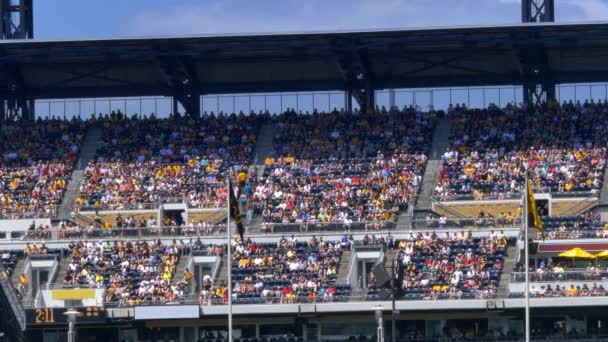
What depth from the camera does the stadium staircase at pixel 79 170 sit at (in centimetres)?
7562

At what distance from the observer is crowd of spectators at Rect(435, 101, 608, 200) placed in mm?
72625

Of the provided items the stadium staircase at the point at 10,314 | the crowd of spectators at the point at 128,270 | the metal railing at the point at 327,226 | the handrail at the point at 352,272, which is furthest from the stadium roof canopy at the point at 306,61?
Result: the stadium staircase at the point at 10,314

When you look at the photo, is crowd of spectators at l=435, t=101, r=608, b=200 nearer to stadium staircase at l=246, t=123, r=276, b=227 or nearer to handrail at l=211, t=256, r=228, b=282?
stadium staircase at l=246, t=123, r=276, b=227

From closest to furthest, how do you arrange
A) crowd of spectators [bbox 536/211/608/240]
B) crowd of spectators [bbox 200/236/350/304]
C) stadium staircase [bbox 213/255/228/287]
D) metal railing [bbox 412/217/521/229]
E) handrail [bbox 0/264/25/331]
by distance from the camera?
handrail [bbox 0/264/25/331] → crowd of spectators [bbox 200/236/350/304] → crowd of spectators [bbox 536/211/608/240] → stadium staircase [bbox 213/255/228/287] → metal railing [bbox 412/217/521/229]

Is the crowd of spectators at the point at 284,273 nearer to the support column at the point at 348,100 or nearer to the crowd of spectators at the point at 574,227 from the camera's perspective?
the crowd of spectators at the point at 574,227

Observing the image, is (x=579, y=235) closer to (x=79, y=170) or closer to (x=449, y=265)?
(x=449, y=265)

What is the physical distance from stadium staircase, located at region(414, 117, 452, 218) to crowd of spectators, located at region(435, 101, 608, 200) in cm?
40

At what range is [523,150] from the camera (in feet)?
247

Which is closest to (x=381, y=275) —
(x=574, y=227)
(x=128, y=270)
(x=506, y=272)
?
(x=506, y=272)

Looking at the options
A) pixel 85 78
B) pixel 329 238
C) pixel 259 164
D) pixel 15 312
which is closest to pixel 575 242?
pixel 329 238

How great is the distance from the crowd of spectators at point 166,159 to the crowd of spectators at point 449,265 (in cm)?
1016

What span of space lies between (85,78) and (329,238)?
61.9 feet

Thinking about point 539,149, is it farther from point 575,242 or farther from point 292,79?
point 292,79

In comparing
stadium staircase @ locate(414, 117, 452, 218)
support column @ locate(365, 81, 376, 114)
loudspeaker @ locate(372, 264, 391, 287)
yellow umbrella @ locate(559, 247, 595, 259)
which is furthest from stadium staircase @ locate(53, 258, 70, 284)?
yellow umbrella @ locate(559, 247, 595, 259)
